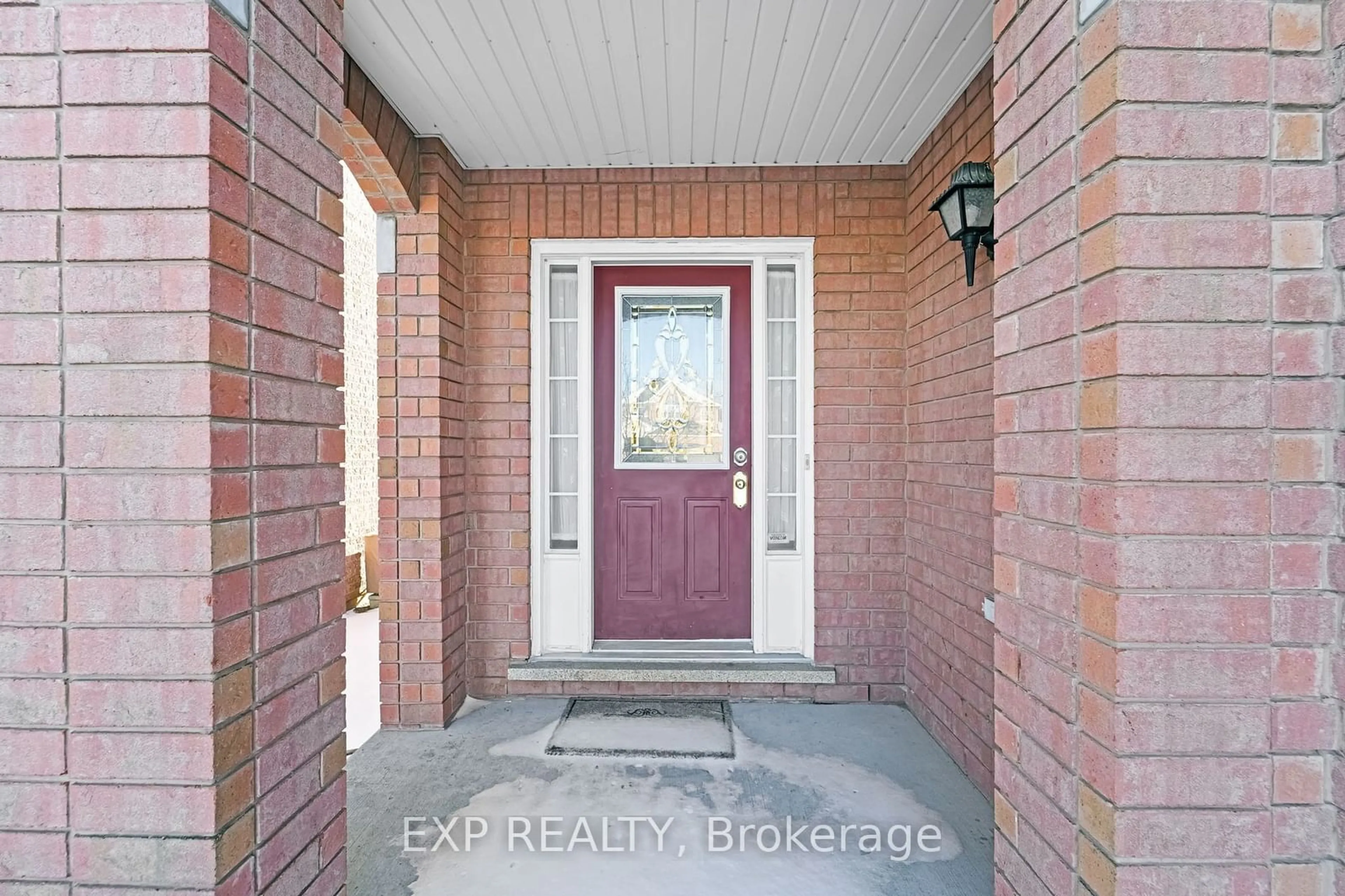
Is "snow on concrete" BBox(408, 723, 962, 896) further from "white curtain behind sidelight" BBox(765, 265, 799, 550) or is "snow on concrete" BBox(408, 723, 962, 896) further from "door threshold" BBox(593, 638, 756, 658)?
"white curtain behind sidelight" BBox(765, 265, 799, 550)

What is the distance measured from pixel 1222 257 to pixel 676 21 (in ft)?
5.59

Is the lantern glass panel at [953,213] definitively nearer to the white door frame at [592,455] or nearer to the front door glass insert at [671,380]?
the white door frame at [592,455]

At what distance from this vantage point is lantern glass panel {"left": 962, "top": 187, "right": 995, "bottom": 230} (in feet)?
7.07

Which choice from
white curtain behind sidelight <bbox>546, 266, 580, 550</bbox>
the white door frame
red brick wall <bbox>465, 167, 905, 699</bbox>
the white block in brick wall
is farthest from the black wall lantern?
the white block in brick wall

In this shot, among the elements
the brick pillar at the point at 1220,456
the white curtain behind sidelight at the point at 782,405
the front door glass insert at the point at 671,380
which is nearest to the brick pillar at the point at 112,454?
the brick pillar at the point at 1220,456

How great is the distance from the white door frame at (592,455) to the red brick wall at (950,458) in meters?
0.48

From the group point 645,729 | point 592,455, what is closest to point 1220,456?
point 645,729

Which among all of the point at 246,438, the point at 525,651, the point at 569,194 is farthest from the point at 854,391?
the point at 246,438

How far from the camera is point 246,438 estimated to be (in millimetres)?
1081

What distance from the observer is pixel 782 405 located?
3.24m

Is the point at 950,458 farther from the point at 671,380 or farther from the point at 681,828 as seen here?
the point at 681,828

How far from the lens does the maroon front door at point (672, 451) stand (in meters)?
3.23

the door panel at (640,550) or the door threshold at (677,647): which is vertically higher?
the door panel at (640,550)

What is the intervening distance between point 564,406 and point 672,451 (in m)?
0.59
